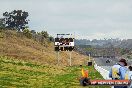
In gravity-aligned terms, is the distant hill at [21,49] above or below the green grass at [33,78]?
above

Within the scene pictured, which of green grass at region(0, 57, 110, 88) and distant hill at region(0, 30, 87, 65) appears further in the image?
distant hill at region(0, 30, 87, 65)

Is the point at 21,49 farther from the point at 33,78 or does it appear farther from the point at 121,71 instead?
the point at 121,71

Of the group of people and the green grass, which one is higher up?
the group of people

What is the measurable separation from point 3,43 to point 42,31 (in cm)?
5874

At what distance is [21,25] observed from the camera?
165750 mm

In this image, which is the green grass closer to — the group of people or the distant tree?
the group of people

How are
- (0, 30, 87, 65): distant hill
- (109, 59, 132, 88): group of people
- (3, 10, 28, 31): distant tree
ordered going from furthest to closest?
(3, 10, 28, 31): distant tree, (0, 30, 87, 65): distant hill, (109, 59, 132, 88): group of people

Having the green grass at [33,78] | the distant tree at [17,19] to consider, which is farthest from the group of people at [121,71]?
the distant tree at [17,19]

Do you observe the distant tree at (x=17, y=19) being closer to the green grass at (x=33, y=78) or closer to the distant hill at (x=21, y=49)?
the distant hill at (x=21, y=49)

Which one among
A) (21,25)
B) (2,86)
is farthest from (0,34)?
(2,86)

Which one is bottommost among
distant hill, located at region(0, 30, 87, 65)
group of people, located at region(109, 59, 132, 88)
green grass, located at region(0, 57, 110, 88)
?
green grass, located at region(0, 57, 110, 88)

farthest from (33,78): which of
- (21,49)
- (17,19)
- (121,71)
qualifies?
(17,19)

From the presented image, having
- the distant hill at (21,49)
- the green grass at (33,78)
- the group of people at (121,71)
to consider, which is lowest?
the green grass at (33,78)

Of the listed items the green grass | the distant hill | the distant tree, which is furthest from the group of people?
the distant tree
